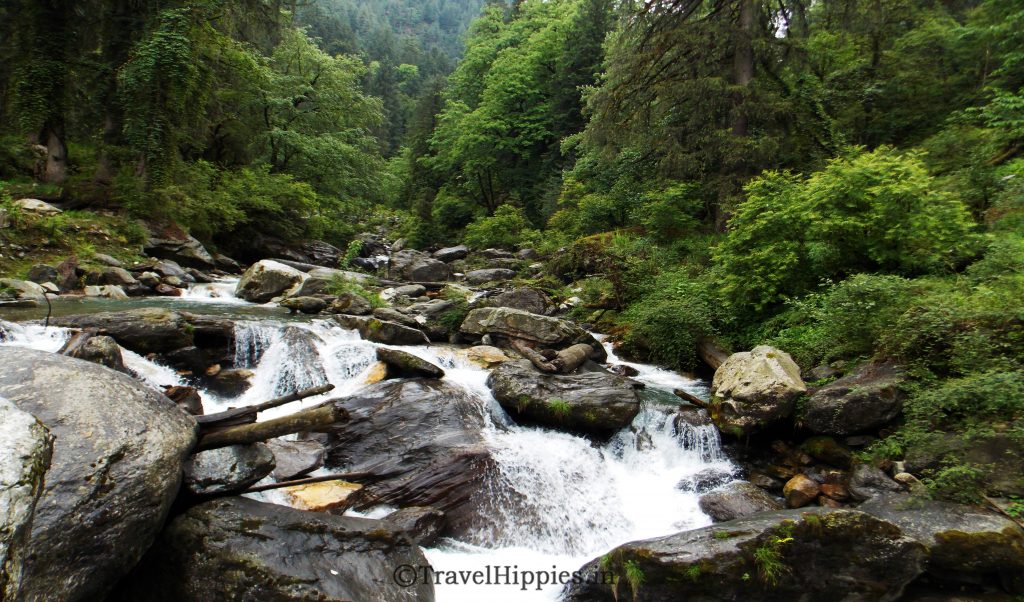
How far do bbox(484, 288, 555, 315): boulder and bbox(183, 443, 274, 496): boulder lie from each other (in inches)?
364

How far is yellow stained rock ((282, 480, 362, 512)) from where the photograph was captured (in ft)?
17.2

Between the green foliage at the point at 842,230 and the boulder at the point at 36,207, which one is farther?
the boulder at the point at 36,207

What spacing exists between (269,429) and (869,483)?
21.9 ft

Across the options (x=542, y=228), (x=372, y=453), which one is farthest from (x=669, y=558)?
(x=542, y=228)

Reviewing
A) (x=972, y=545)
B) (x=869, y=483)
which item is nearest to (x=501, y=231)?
(x=869, y=483)

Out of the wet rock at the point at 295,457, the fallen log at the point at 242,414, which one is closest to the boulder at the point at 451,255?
the wet rock at the point at 295,457

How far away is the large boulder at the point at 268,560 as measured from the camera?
11.4 feet

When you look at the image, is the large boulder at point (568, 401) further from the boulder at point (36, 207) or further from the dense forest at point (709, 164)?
the boulder at point (36, 207)

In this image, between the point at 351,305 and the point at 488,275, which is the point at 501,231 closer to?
the point at 488,275

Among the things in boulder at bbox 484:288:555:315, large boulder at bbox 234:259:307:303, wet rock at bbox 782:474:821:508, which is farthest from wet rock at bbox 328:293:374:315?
wet rock at bbox 782:474:821:508

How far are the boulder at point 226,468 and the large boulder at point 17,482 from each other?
2.53m

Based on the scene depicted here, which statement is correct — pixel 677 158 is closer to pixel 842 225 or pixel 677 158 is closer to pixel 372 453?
pixel 842 225

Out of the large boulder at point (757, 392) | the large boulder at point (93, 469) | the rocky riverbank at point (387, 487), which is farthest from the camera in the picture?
the large boulder at point (757, 392)

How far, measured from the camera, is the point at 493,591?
4.81 meters
